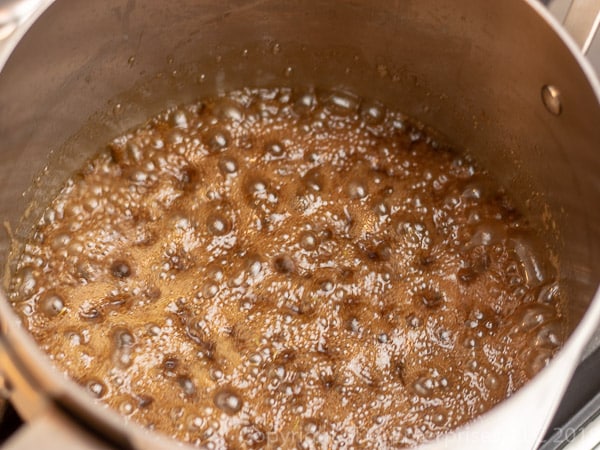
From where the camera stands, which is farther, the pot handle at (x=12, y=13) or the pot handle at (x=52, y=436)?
the pot handle at (x=12, y=13)

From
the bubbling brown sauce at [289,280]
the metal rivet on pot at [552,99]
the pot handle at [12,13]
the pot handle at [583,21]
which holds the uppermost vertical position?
the pot handle at [583,21]

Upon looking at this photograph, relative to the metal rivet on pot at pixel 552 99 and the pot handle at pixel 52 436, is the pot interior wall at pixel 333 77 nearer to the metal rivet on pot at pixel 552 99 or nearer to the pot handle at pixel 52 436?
the metal rivet on pot at pixel 552 99

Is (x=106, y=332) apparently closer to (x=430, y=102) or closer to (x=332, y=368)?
(x=332, y=368)

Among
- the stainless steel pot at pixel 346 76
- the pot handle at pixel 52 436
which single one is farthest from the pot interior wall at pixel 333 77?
the pot handle at pixel 52 436

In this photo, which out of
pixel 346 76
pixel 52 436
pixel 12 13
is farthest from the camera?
pixel 346 76

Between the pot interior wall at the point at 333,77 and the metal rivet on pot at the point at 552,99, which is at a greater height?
the metal rivet on pot at the point at 552,99

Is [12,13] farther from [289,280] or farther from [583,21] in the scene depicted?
[583,21]

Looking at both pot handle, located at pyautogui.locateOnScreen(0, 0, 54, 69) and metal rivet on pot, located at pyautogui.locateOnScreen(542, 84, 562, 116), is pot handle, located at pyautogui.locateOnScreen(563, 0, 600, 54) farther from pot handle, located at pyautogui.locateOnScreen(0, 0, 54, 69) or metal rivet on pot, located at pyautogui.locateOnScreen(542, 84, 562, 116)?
pot handle, located at pyautogui.locateOnScreen(0, 0, 54, 69)

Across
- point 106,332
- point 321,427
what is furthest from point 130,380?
point 321,427

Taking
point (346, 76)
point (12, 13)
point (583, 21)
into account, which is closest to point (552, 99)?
point (583, 21)
